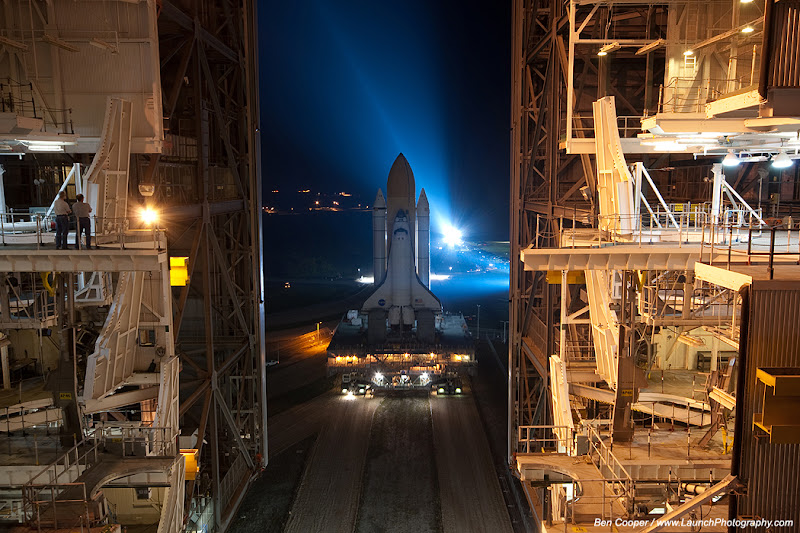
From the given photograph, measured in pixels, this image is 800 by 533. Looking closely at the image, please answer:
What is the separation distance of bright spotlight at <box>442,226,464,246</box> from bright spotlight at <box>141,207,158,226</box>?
95.8 m

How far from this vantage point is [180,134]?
20.8 m

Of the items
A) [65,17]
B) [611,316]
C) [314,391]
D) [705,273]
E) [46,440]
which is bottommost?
[314,391]

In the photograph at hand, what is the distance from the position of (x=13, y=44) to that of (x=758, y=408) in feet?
50.9

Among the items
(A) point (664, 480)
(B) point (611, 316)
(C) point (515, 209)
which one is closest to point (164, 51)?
(C) point (515, 209)

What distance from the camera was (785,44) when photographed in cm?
845

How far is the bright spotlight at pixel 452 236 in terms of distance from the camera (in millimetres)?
111312

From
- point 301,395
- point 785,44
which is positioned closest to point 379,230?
point 301,395

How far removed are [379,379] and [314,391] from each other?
12.4 ft

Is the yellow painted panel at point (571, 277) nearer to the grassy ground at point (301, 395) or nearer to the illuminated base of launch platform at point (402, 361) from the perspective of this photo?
the illuminated base of launch platform at point (402, 361)

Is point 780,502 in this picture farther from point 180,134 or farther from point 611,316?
point 180,134

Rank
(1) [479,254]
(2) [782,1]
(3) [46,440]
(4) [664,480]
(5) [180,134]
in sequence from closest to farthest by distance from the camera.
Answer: (2) [782,1]
(4) [664,480]
(3) [46,440]
(5) [180,134]
(1) [479,254]

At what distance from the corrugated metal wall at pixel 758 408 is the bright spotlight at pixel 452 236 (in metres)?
101

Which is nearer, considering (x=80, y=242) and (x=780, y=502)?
(x=780, y=502)

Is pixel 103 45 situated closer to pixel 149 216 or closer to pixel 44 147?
pixel 44 147
